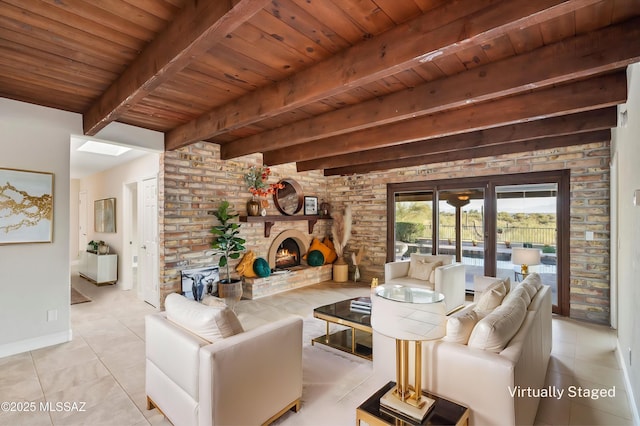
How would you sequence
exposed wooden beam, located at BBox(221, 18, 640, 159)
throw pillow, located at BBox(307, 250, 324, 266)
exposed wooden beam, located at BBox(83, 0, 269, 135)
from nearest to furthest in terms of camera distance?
exposed wooden beam, located at BBox(83, 0, 269, 135), exposed wooden beam, located at BBox(221, 18, 640, 159), throw pillow, located at BBox(307, 250, 324, 266)

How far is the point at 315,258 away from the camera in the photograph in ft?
20.7

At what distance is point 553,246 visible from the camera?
461cm

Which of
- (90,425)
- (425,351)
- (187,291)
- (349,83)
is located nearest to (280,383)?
(425,351)

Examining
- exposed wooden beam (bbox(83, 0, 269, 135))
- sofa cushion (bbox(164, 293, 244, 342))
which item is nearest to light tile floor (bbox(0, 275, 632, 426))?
sofa cushion (bbox(164, 293, 244, 342))

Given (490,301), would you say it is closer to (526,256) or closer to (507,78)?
(507,78)

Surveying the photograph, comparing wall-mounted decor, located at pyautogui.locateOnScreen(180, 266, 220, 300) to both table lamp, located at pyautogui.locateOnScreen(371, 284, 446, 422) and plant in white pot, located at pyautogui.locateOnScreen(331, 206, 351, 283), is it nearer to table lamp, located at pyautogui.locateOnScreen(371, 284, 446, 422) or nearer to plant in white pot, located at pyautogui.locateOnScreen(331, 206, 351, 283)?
plant in white pot, located at pyautogui.locateOnScreen(331, 206, 351, 283)

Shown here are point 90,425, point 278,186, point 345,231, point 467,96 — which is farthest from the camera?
point 345,231

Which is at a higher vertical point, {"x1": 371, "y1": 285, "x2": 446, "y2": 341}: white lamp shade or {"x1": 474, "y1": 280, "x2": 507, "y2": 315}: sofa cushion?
{"x1": 371, "y1": 285, "x2": 446, "y2": 341}: white lamp shade

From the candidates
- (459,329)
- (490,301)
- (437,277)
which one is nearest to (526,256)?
(437,277)

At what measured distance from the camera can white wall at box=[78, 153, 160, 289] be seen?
16.6 feet

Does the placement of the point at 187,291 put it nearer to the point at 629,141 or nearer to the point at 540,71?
the point at 540,71

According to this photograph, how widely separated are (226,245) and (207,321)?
9.76ft

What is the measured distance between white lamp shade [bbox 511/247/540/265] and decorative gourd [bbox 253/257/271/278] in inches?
146

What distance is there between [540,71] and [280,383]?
2.71m
